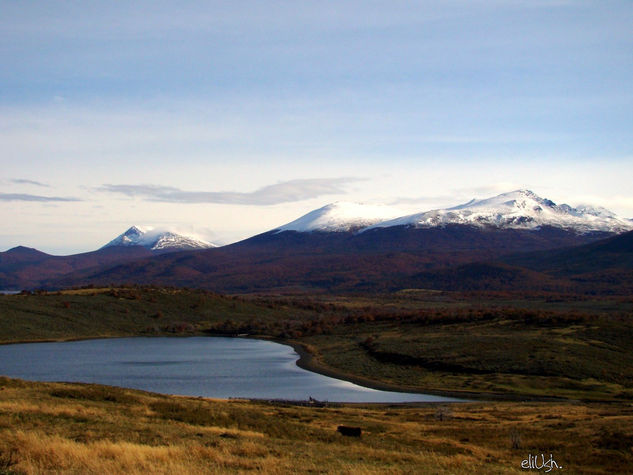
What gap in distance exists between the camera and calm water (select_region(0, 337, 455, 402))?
5081 cm

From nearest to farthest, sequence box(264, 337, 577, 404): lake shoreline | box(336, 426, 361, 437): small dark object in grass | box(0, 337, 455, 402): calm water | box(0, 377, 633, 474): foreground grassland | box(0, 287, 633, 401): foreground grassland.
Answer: box(0, 377, 633, 474): foreground grassland < box(336, 426, 361, 437): small dark object in grass < box(264, 337, 577, 404): lake shoreline < box(0, 337, 455, 402): calm water < box(0, 287, 633, 401): foreground grassland

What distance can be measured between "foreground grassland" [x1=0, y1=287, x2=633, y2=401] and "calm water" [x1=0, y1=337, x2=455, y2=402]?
435 cm

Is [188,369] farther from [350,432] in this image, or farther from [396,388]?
[350,432]

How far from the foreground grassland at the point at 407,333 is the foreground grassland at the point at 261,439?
2238cm

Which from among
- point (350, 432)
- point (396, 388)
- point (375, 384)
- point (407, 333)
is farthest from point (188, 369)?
point (350, 432)

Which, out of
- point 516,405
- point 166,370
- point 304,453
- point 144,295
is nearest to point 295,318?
point 144,295

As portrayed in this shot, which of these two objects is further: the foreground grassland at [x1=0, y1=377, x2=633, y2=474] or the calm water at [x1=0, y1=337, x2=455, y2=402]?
the calm water at [x1=0, y1=337, x2=455, y2=402]

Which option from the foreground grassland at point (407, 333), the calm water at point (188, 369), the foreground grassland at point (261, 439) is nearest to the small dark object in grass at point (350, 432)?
the foreground grassland at point (261, 439)

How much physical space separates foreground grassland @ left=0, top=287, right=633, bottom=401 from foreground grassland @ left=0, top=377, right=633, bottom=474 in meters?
22.4

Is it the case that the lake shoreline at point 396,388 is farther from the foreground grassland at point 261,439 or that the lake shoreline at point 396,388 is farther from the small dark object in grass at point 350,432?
the small dark object in grass at point 350,432

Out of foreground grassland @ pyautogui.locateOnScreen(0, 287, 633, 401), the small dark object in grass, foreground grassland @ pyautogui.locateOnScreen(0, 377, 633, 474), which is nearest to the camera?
foreground grassland @ pyautogui.locateOnScreen(0, 377, 633, 474)

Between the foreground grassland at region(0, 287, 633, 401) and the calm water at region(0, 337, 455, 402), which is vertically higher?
the foreground grassland at region(0, 287, 633, 401)

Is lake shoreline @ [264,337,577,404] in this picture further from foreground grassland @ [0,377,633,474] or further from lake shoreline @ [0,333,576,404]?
foreground grassland @ [0,377,633,474]

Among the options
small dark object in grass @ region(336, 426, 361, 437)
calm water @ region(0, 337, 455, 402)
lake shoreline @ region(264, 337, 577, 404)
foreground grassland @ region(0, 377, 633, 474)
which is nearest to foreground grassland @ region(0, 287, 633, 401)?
lake shoreline @ region(264, 337, 577, 404)
